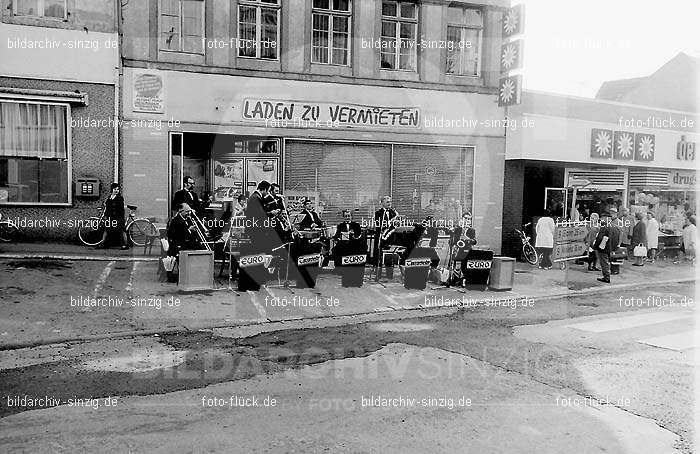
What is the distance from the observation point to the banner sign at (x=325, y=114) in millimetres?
16953

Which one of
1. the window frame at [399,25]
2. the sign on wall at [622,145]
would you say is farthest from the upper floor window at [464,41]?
the sign on wall at [622,145]

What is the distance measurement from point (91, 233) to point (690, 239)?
62.8 feet

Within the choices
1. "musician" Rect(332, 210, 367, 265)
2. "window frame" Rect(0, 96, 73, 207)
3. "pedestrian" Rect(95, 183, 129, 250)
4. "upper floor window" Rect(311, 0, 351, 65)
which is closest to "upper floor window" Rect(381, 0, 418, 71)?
"upper floor window" Rect(311, 0, 351, 65)

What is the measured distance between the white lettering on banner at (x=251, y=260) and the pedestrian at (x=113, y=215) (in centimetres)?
501

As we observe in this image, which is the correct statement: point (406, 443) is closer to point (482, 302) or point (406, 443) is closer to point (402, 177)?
point (482, 302)

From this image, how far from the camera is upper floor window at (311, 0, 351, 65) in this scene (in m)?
17.8

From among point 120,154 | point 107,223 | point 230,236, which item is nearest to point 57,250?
point 107,223

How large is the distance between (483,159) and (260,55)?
779 cm

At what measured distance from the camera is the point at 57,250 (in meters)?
14.1

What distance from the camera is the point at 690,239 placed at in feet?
68.5

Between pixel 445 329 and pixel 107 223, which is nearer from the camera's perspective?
pixel 445 329

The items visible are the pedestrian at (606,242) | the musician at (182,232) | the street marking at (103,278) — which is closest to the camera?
the street marking at (103,278)

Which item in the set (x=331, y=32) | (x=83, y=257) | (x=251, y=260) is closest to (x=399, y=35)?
(x=331, y=32)

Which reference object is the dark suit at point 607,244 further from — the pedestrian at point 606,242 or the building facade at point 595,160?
the building facade at point 595,160
